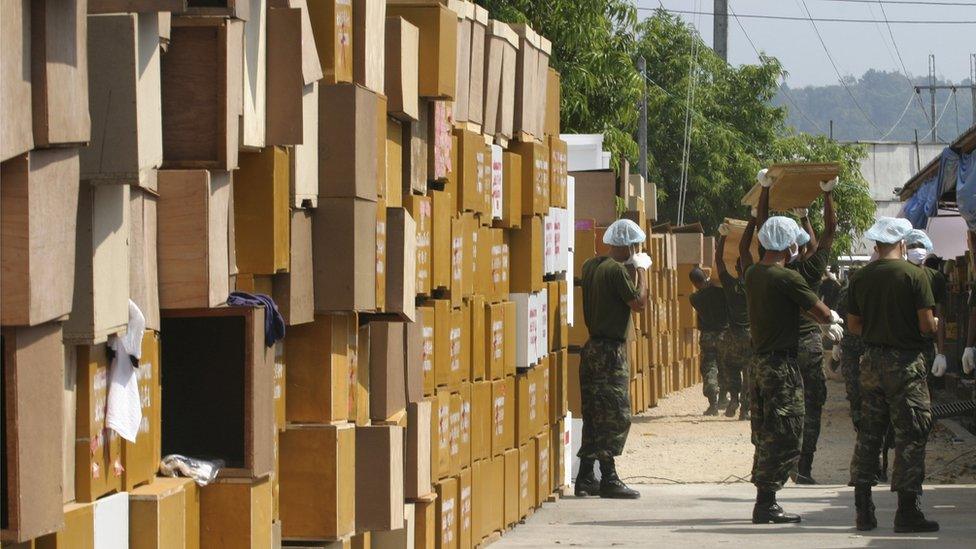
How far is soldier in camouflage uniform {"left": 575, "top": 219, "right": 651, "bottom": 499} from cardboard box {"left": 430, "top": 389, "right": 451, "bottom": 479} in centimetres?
362

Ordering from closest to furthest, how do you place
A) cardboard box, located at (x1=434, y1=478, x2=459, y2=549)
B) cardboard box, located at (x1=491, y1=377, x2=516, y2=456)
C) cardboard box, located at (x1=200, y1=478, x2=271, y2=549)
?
cardboard box, located at (x1=200, y1=478, x2=271, y2=549) < cardboard box, located at (x1=434, y1=478, x2=459, y2=549) < cardboard box, located at (x1=491, y1=377, x2=516, y2=456)

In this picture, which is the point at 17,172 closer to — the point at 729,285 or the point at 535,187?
the point at 535,187

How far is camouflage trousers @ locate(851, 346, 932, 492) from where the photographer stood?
33.5 ft

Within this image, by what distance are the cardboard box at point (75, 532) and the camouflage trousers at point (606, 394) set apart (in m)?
8.02

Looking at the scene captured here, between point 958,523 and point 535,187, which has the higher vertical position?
point 535,187

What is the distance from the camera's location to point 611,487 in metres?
12.5

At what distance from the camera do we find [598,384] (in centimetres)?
1230

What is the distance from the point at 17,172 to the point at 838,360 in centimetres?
1315

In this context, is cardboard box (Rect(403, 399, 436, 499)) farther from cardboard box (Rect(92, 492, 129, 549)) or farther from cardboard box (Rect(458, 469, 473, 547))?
cardboard box (Rect(92, 492, 129, 549))

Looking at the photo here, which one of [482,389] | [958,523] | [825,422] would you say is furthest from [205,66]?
[825,422]

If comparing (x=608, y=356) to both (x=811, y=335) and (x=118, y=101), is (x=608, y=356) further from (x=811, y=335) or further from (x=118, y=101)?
(x=118, y=101)

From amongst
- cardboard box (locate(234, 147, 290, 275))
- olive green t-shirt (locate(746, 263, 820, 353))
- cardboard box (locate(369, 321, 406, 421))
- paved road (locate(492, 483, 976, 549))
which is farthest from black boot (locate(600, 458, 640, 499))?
cardboard box (locate(234, 147, 290, 275))

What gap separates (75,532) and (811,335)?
9.61 metres

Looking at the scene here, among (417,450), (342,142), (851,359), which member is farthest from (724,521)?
(342,142)
